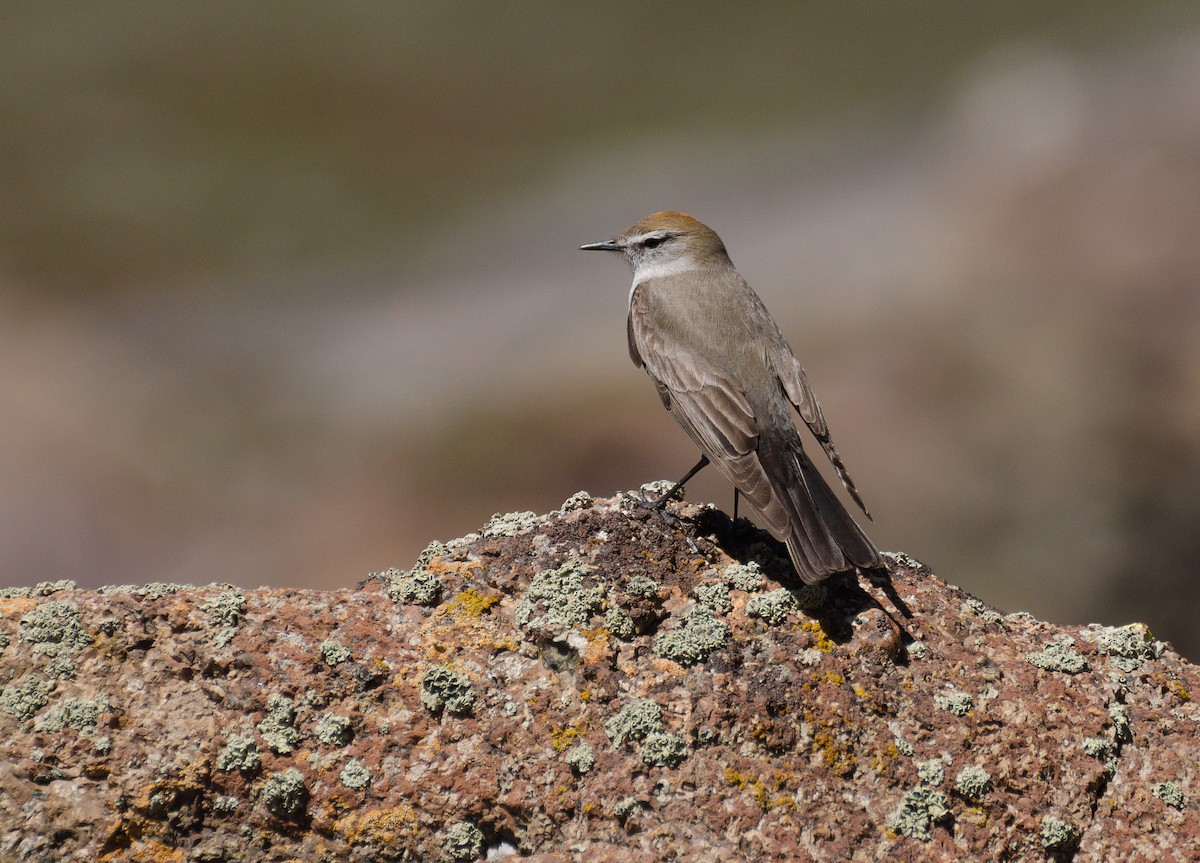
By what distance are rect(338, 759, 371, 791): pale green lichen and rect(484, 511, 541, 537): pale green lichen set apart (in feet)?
3.91

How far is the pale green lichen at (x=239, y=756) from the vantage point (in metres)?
3.49

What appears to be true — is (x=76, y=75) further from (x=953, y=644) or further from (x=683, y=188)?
(x=953, y=644)

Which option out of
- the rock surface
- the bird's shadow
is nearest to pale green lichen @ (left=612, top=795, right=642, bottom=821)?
the rock surface

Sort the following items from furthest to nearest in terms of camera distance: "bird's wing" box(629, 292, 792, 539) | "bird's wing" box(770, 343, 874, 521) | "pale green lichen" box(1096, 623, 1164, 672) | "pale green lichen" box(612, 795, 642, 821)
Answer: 1. "bird's wing" box(770, 343, 874, 521)
2. "bird's wing" box(629, 292, 792, 539)
3. "pale green lichen" box(1096, 623, 1164, 672)
4. "pale green lichen" box(612, 795, 642, 821)

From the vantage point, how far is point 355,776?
11.8ft

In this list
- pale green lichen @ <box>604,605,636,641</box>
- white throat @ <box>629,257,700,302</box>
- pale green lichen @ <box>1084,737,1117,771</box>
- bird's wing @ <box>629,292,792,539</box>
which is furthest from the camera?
white throat @ <box>629,257,700,302</box>

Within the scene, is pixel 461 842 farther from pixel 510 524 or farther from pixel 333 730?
pixel 510 524

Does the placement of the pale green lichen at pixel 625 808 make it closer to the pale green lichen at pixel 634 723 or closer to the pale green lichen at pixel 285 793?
the pale green lichen at pixel 634 723

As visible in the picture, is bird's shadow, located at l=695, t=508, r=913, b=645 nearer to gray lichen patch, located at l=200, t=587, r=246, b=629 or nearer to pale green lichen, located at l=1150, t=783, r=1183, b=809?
pale green lichen, located at l=1150, t=783, r=1183, b=809

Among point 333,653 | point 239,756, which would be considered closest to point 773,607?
point 333,653

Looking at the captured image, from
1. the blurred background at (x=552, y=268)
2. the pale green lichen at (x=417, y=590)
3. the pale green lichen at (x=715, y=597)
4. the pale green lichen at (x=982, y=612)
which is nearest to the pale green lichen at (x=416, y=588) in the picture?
the pale green lichen at (x=417, y=590)

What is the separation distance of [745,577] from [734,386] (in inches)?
50.5

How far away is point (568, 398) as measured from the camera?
13.0 meters

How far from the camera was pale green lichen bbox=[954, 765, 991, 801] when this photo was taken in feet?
12.2
